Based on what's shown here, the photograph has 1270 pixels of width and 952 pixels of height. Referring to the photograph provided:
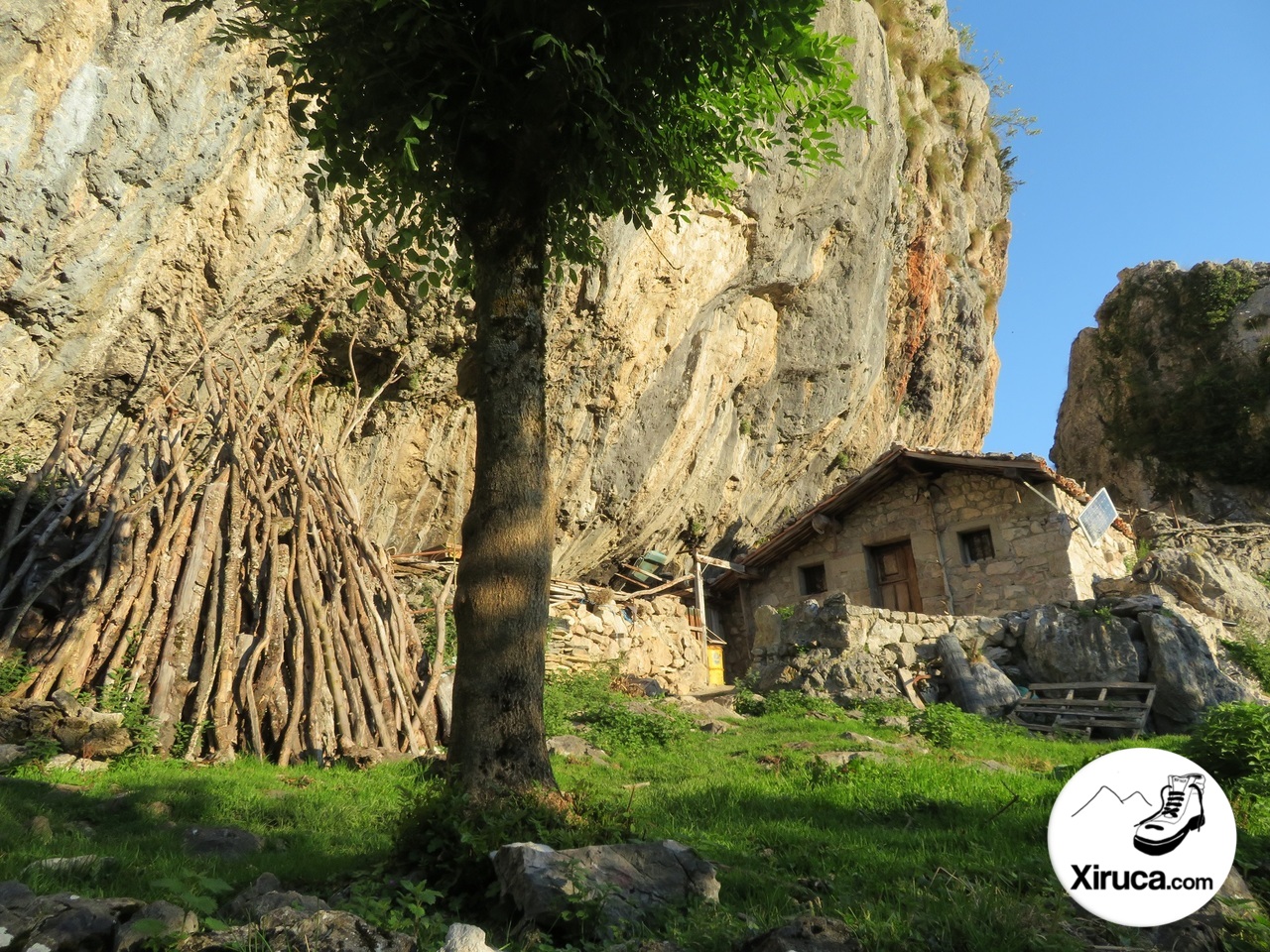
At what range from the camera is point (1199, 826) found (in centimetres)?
329

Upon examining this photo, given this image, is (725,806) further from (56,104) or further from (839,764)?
(56,104)

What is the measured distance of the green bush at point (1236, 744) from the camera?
5.57 metres

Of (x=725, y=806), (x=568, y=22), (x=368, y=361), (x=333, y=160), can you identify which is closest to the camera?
(x=568, y=22)

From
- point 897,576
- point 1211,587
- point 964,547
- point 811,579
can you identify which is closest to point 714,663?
point 811,579

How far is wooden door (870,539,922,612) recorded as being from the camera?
1591cm

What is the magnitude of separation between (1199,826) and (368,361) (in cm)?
1110

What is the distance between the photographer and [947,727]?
868 cm

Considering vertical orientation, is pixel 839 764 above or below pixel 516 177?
below

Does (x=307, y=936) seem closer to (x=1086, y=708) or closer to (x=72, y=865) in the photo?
(x=72, y=865)

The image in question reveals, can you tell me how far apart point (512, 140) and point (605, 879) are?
386cm

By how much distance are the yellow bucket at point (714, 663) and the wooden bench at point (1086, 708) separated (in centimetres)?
775

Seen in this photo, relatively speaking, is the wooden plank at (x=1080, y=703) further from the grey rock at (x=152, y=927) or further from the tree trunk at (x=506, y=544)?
the grey rock at (x=152, y=927)

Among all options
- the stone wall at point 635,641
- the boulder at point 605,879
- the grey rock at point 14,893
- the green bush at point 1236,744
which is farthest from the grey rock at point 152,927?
the stone wall at point 635,641

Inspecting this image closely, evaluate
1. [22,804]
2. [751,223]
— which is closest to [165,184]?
[22,804]
